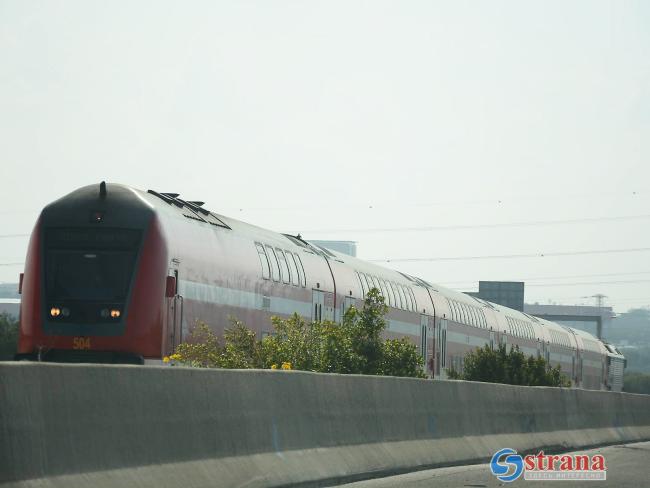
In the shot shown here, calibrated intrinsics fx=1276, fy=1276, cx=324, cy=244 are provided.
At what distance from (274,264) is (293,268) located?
4.84ft

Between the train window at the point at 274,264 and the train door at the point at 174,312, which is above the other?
the train window at the point at 274,264

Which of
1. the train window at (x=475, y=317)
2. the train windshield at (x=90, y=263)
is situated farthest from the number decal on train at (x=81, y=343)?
the train window at (x=475, y=317)

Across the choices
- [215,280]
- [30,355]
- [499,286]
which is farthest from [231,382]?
[499,286]

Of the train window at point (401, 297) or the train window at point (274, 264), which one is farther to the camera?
the train window at point (401, 297)

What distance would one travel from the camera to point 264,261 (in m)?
26.7

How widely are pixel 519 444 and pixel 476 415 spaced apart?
172cm

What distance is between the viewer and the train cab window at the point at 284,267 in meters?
28.0

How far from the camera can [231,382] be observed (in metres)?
12.0

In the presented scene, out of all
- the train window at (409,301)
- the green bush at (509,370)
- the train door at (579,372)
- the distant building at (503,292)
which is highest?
the distant building at (503,292)

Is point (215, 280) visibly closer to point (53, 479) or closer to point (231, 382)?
point (231, 382)

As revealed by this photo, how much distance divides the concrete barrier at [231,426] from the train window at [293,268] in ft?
29.2

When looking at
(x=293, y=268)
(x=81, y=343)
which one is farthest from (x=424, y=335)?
(x=81, y=343)

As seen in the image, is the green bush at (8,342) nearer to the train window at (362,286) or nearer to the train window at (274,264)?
the train window at (362,286)

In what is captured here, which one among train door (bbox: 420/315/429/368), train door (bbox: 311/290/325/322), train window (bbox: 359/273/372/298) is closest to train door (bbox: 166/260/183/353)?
train door (bbox: 311/290/325/322)
